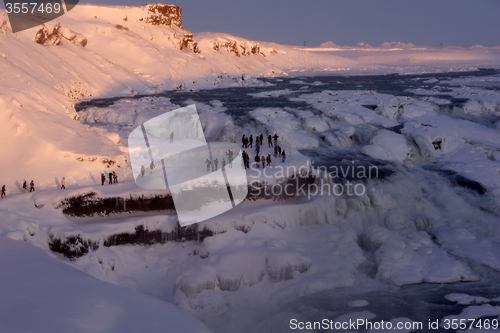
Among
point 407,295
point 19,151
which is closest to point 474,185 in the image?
point 407,295

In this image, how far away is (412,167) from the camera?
2341 cm

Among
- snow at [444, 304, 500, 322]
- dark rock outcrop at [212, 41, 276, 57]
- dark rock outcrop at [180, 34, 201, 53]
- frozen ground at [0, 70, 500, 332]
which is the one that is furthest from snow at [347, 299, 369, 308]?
dark rock outcrop at [212, 41, 276, 57]

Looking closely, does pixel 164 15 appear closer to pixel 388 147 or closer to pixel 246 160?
pixel 388 147

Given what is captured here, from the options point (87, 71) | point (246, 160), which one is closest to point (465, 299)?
point (246, 160)

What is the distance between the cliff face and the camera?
7619 cm

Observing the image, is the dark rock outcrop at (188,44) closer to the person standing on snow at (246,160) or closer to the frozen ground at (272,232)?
the frozen ground at (272,232)

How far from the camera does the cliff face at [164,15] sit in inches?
3000

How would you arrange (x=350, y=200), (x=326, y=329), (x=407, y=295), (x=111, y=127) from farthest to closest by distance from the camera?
(x=111, y=127), (x=350, y=200), (x=407, y=295), (x=326, y=329)

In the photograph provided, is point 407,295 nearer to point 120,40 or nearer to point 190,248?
point 190,248

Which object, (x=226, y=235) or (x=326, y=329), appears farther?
(x=226, y=235)

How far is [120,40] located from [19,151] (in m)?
46.0

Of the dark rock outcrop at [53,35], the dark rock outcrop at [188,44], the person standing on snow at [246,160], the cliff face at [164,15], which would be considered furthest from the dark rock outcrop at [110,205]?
the cliff face at [164,15]

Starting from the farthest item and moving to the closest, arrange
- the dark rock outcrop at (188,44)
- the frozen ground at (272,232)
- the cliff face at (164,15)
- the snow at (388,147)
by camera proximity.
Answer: the cliff face at (164,15) → the dark rock outcrop at (188,44) → the snow at (388,147) → the frozen ground at (272,232)

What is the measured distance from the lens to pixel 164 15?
7844cm
